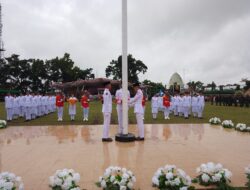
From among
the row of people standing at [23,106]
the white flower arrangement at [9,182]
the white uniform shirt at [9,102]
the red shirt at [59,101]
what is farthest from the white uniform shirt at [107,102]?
the white uniform shirt at [9,102]

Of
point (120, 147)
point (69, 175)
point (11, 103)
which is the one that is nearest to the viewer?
point (69, 175)

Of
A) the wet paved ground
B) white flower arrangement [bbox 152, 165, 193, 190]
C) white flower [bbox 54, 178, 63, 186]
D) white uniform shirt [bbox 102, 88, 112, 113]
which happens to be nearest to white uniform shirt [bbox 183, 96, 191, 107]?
the wet paved ground

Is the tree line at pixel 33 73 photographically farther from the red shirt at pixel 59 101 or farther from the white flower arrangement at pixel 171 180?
the white flower arrangement at pixel 171 180

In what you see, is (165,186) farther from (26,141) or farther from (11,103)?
(11,103)

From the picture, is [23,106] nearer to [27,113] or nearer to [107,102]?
[27,113]

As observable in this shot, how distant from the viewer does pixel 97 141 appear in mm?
9453

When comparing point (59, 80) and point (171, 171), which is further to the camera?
point (59, 80)

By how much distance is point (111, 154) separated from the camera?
7.42m

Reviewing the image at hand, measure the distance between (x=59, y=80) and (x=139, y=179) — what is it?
5591 centimetres

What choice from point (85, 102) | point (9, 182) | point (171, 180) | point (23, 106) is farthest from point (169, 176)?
point (23, 106)

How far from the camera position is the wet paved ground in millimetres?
5684

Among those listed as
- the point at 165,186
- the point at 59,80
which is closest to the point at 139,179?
the point at 165,186

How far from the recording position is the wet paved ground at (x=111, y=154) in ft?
18.6

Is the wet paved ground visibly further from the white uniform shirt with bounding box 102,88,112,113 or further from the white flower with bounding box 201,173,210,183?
the white uniform shirt with bounding box 102,88,112,113
